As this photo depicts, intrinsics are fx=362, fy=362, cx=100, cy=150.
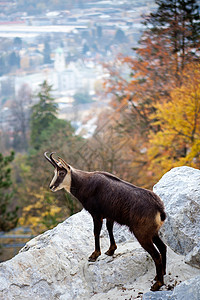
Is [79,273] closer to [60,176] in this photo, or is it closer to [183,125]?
[60,176]

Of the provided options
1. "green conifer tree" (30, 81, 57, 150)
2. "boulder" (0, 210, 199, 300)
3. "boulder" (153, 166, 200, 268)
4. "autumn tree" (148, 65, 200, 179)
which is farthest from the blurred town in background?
"boulder" (0, 210, 199, 300)

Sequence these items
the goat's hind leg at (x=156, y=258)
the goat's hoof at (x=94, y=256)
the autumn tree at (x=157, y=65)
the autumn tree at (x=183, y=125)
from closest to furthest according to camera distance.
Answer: the goat's hind leg at (x=156, y=258) → the goat's hoof at (x=94, y=256) → the autumn tree at (x=183, y=125) → the autumn tree at (x=157, y=65)

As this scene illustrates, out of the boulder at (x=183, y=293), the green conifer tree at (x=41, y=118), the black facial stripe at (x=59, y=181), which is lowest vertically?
the green conifer tree at (x=41, y=118)

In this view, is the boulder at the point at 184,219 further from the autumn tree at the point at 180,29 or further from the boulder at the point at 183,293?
the autumn tree at the point at 180,29

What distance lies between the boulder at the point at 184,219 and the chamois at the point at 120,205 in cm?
52

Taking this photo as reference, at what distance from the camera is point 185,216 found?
6.18m

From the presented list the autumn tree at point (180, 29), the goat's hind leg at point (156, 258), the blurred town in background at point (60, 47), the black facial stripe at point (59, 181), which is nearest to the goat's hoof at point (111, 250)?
the goat's hind leg at point (156, 258)

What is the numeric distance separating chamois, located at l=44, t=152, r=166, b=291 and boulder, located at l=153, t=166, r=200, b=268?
0.52 meters

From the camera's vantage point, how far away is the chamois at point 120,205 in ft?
18.1

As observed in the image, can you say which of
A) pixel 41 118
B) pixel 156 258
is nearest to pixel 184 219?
pixel 156 258

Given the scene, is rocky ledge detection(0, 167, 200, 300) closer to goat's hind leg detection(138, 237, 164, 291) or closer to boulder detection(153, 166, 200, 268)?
boulder detection(153, 166, 200, 268)

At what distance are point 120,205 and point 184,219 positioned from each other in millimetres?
1214

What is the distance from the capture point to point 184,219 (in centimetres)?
617

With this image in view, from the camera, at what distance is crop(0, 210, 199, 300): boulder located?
5.81 meters
